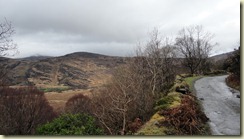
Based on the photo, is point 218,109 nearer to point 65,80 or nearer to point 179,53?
point 65,80

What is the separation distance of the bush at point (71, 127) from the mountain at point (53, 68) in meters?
1.17

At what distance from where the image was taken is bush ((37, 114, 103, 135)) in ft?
18.9

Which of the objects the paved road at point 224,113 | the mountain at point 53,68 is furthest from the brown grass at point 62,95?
the paved road at point 224,113

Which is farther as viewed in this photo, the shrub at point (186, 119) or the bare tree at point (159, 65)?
the bare tree at point (159, 65)

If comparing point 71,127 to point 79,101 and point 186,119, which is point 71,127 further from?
point 79,101

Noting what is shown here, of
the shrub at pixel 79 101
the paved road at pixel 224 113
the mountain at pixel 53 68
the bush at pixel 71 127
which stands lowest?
the shrub at pixel 79 101

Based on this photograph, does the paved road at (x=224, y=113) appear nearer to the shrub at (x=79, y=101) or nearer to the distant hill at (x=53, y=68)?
the distant hill at (x=53, y=68)

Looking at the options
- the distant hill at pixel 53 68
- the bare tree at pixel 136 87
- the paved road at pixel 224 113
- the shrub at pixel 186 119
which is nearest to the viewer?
the paved road at pixel 224 113

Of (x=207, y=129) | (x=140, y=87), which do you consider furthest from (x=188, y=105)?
(x=140, y=87)

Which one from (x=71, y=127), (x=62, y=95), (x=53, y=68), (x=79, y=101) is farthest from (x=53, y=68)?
(x=79, y=101)

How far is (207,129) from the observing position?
5594mm

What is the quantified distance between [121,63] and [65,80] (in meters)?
2.20

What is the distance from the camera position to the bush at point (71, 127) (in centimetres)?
575

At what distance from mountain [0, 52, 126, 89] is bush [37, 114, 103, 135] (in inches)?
45.9
